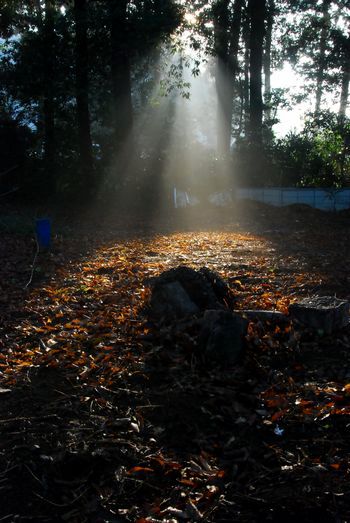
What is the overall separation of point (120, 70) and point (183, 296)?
11699mm

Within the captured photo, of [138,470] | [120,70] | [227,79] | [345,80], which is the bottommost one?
[138,470]

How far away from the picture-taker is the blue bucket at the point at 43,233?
875 cm

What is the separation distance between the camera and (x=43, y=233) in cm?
877

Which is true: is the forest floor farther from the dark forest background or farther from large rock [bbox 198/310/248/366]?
the dark forest background

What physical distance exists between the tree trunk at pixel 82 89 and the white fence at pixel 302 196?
4.30 metres

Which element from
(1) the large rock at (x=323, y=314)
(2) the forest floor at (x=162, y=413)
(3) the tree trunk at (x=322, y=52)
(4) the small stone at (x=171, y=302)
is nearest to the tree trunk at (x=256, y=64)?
(3) the tree trunk at (x=322, y=52)

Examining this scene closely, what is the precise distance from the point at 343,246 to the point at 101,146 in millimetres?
9370

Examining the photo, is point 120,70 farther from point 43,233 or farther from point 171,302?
point 171,302

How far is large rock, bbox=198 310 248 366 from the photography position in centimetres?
384

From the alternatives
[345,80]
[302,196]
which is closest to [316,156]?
[302,196]

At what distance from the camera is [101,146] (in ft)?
52.8

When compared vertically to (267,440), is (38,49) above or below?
above

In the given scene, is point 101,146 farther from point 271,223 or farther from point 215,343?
point 215,343

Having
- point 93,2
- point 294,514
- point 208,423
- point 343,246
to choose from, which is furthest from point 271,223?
point 294,514
